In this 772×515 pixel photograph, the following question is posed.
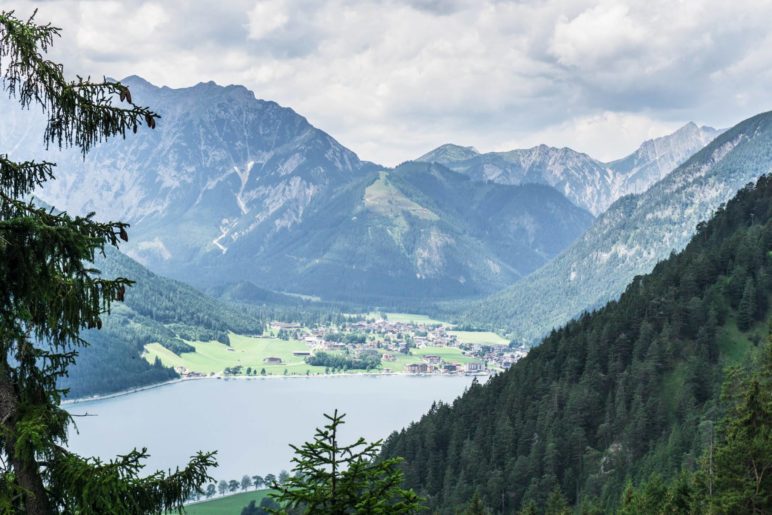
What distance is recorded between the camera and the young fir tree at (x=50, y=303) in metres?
8.90

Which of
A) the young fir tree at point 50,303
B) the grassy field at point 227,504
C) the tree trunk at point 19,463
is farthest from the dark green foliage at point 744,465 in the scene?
the grassy field at point 227,504

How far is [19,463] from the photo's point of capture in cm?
902

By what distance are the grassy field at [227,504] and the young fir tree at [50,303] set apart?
102386 millimetres

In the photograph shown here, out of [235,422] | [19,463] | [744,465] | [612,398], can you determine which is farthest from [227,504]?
[19,463]

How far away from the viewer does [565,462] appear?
248 ft

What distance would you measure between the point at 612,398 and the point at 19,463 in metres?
78.5

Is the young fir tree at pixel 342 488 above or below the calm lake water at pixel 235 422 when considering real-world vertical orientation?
above

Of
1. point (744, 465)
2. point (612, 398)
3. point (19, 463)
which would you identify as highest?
point (19, 463)

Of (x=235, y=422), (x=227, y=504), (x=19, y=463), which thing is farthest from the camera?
(x=235, y=422)

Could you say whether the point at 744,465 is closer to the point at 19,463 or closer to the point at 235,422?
the point at 19,463

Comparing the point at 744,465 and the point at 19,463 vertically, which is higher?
the point at 19,463

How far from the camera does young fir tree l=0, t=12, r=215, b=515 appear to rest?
8.90 m

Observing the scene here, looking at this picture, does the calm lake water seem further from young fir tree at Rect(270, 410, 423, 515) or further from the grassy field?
young fir tree at Rect(270, 410, 423, 515)

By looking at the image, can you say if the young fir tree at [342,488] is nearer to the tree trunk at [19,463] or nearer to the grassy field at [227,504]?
the tree trunk at [19,463]
